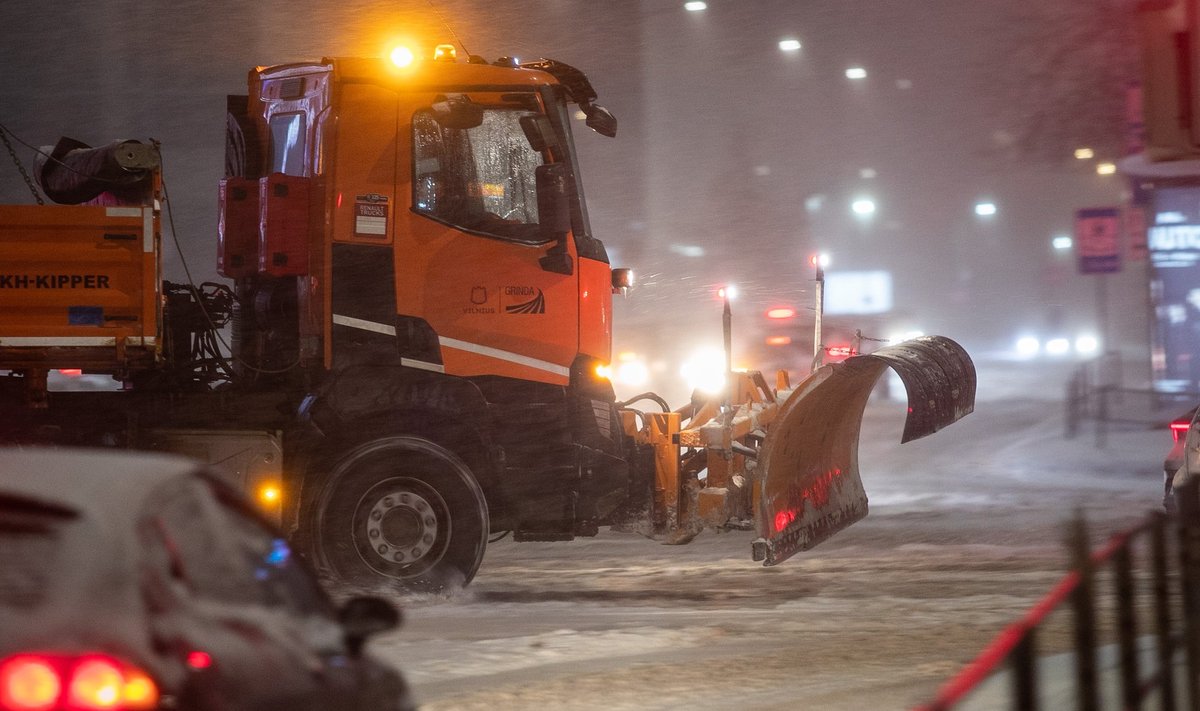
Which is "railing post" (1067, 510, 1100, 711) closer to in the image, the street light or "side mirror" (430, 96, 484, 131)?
"side mirror" (430, 96, 484, 131)

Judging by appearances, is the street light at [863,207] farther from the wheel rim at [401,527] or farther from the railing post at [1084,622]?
the railing post at [1084,622]

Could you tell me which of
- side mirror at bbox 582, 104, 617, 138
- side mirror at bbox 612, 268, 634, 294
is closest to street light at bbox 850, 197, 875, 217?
side mirror at bbox 612, 268, 634, 294

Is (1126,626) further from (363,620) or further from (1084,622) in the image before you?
(363,620)

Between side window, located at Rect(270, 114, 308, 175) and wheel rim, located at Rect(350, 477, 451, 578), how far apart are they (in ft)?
6.61

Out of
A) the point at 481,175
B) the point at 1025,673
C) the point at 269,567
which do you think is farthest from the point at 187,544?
the point at 481,175

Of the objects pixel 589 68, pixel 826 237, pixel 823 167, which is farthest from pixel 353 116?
pixel 826 237

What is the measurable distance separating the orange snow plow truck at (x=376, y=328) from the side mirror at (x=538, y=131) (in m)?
0.01

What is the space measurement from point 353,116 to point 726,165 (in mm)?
33041

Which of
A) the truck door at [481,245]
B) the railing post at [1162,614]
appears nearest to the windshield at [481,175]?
the truck door at [481,245]

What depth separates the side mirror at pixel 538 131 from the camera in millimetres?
9031

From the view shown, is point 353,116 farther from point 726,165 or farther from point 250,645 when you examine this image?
point 726,165

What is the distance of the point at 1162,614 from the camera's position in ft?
15.5

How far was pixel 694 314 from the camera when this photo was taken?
28.4m

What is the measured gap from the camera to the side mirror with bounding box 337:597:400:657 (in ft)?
12.0
